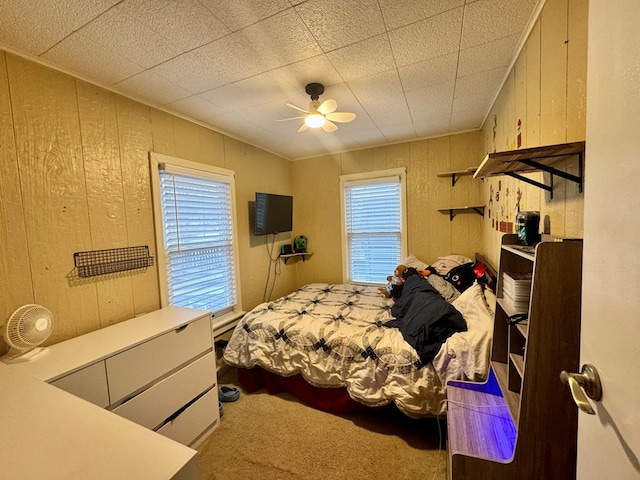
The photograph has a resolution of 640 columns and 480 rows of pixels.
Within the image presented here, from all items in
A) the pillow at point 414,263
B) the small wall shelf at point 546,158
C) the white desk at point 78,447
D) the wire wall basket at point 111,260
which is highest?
the small wall shelf at point 546,158

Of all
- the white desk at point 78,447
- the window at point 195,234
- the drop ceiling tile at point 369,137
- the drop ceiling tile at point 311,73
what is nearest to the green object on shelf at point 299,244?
the window at point 195,234

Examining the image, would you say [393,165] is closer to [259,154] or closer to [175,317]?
[259,154]

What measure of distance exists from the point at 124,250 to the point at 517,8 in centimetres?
277

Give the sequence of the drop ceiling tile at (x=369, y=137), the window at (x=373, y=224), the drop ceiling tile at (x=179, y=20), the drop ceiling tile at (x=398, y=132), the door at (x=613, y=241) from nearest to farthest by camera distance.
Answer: the door at (x=613, y=241) → the drop ceiling tile at (x=179, y=20) → the drop ceiling tile at (x=398, y=132) → the drop ceiling tile at (x=369, y=137) → the window at (x=373, y=224)

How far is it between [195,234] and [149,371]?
4.16 feet

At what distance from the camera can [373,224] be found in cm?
368

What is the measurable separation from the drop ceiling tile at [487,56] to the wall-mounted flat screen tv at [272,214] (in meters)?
2.23

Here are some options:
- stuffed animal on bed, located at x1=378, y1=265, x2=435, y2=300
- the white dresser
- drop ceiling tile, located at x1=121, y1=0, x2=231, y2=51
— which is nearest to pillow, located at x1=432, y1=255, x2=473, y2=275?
stuffed animal on bed, located at x1=378, y1=265, x2=435, y2=300

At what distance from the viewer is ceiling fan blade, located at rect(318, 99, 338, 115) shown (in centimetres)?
191

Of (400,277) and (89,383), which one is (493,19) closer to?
(400,277)

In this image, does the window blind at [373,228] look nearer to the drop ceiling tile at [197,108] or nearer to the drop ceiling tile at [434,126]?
the drop ceiling tile at [434,126]

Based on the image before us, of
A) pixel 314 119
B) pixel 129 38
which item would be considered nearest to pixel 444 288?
pixel 314 119

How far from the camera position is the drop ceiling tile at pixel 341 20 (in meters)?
1.29

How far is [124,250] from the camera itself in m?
1.98
